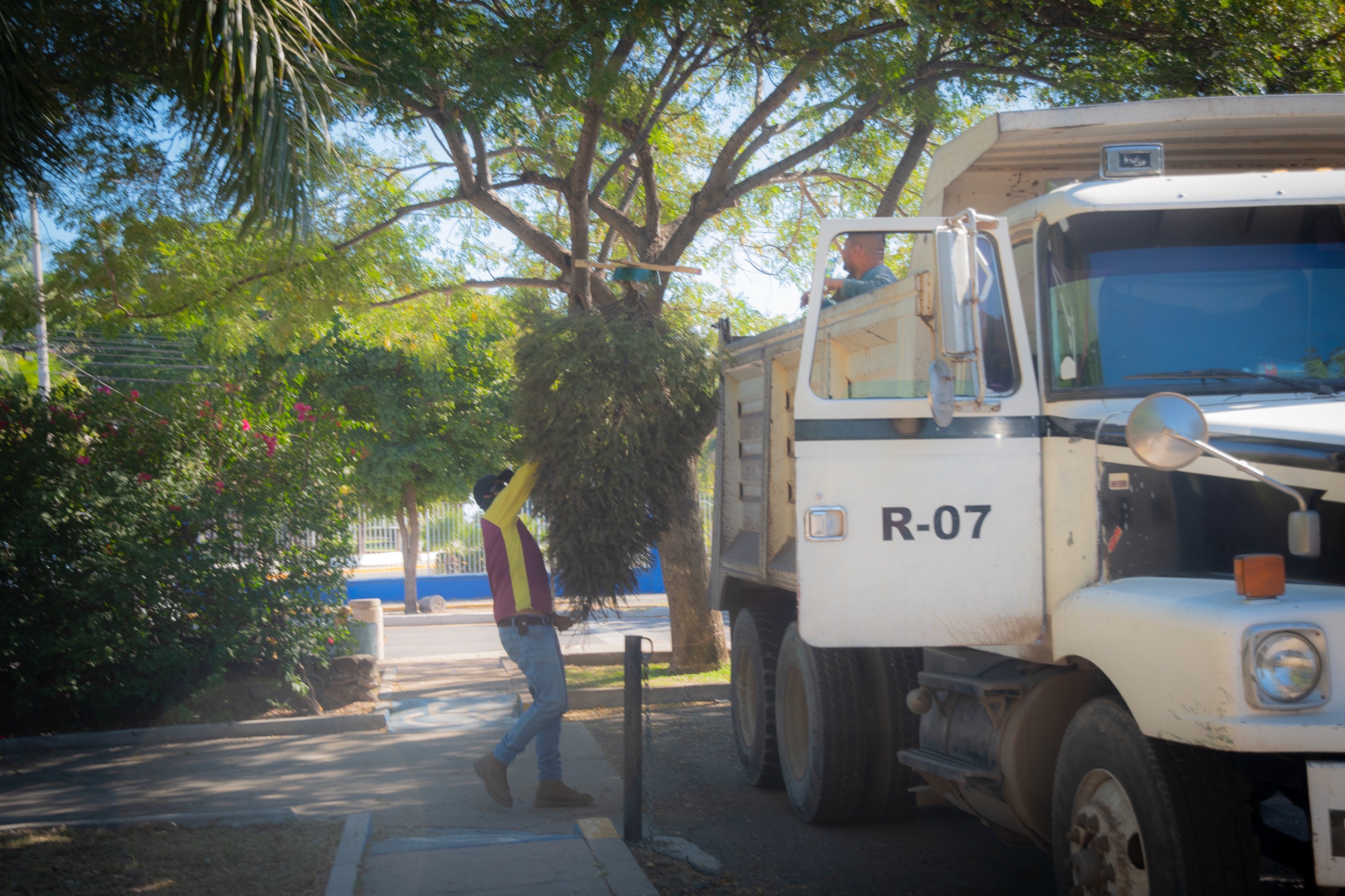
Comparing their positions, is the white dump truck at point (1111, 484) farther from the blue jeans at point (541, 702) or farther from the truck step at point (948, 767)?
the blue jeans at point (541, 702)

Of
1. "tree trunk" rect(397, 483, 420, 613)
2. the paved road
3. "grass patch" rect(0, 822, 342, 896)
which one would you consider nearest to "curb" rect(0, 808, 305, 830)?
"grass patch" rect(0, 822, 342, 896)

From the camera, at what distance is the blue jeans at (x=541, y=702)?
22.6 feet

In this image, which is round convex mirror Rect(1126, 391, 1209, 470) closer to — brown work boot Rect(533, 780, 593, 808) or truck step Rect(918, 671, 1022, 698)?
truck step Rect(918, 671, 1022, 698)

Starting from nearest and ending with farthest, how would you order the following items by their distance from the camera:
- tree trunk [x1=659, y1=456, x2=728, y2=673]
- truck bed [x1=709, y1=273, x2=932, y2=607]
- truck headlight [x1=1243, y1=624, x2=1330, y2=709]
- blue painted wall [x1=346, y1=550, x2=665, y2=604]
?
truck headlight [x1=1243, y1=624, x2=1330, y2=709]
truck bed [x1=709, y1=273, x2=932, y2=607]
tree trunk [x1=659, y1=456, x2=728, y2=673]
blue painted wall [x1=346, y1=550, x2=665, y2=604]

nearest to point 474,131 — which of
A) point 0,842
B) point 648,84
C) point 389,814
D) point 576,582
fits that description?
point 648,84

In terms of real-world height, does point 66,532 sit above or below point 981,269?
below

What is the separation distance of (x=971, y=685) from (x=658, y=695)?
6.53 m

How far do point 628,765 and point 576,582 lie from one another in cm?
150

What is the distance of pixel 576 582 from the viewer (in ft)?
24.0

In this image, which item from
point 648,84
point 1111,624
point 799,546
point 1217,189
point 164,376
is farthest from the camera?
point 164,376

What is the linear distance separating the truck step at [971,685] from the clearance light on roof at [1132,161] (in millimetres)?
2070

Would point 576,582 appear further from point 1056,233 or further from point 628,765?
point 1056,233

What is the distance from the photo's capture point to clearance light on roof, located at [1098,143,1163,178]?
443 cm

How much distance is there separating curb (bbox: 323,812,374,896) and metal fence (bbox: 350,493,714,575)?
17.7 metres
